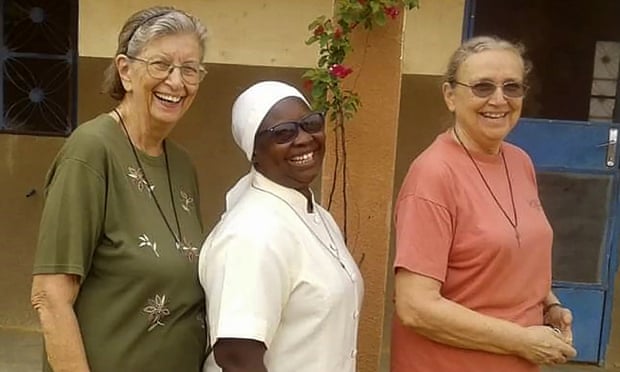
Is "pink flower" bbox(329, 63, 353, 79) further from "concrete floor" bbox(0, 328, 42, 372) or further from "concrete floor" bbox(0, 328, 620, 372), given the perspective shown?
"concrete floor" bbox(0, 328, 42, 372)

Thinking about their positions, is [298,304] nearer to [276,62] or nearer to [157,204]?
[157,204]

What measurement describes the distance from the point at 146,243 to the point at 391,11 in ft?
3.73

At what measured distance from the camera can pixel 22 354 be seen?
16.2 feet

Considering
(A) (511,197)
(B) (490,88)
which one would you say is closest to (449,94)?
(B) (490,88)

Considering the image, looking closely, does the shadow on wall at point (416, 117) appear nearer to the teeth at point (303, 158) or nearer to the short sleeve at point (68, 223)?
the teeth at point (303, 158)

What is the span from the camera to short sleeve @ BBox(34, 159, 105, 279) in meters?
1.87

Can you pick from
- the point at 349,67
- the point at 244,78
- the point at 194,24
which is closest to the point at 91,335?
the point at 194,24

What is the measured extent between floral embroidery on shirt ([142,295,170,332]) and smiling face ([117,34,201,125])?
1.45 feet

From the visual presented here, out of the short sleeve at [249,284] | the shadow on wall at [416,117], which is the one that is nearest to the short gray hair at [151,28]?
the short sleeve at [249,284]

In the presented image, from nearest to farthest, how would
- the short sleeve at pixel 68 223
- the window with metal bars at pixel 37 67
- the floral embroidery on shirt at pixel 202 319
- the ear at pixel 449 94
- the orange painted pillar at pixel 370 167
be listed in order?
the short sleeve at pixel 68 223
the floral embroidery on shirt at pixel 202 319
the ear at pixel 449 94
the orange painted pillar at pixel 370 167
the window with metal bars at pixel 37 67

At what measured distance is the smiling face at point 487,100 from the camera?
84.7 inches

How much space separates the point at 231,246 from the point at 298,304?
208mm

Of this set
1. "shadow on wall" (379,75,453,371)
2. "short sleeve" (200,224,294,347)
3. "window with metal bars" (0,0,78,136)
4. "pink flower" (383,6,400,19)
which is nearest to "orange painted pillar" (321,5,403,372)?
"pink flower" (383,6,400,19)

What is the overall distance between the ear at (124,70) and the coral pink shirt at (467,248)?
0.75 metres
